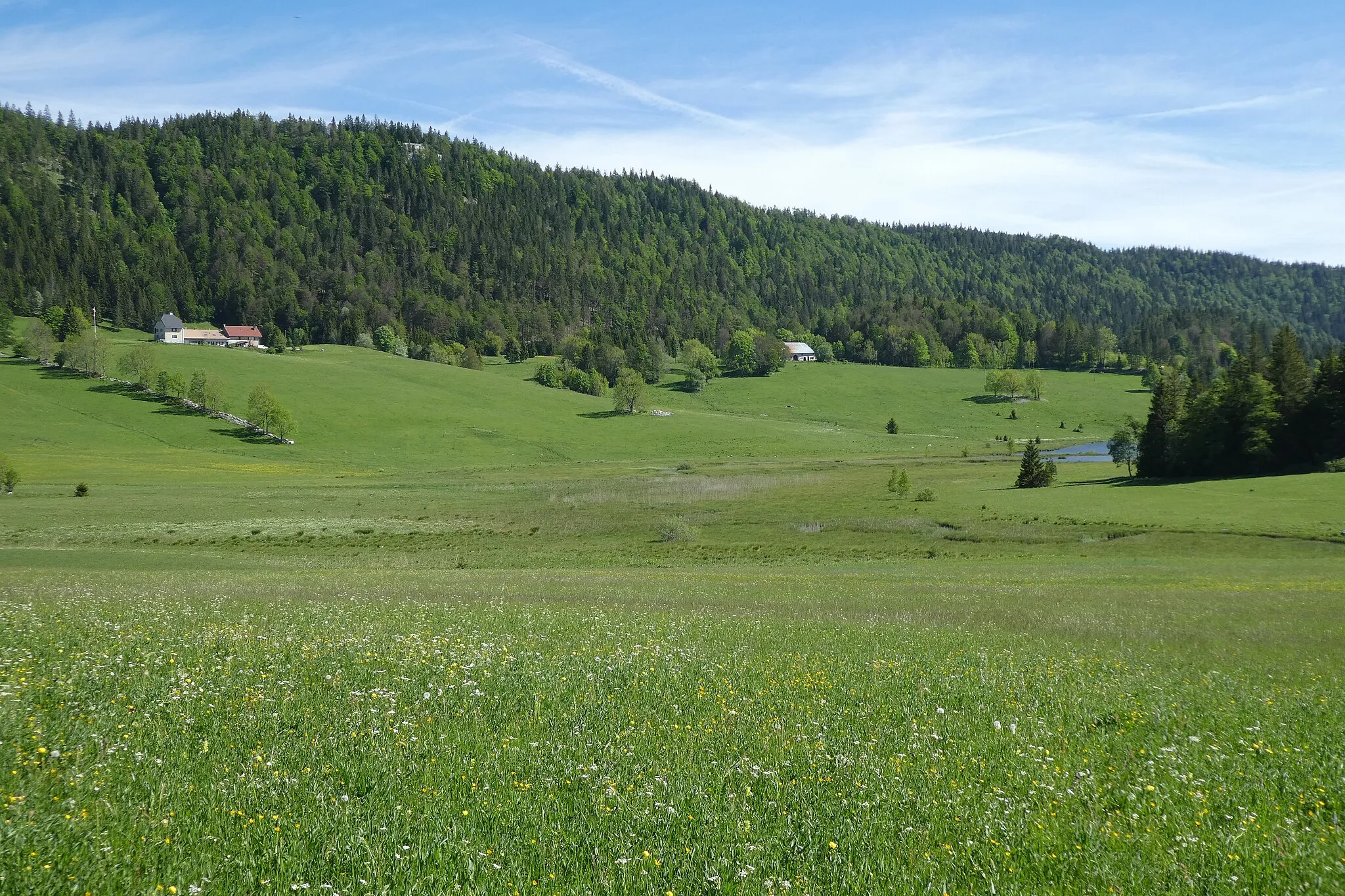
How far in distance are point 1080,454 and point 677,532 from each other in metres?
107

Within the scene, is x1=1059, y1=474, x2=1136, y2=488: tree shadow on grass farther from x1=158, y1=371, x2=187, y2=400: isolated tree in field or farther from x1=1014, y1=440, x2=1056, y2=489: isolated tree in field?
x1=158, y1=371, x2=187, y2=400: isolated tree in field

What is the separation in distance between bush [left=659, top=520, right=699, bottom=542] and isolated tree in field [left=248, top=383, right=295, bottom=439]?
8892cm

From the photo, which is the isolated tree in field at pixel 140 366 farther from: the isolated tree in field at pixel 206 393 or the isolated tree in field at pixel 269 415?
the isolated tree in field at pixel 269 415

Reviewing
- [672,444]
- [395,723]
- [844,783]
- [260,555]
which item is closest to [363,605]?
[395,723]

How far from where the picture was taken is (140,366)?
148250 millimetres

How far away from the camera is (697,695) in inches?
480

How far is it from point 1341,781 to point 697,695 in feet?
Result: 26.1

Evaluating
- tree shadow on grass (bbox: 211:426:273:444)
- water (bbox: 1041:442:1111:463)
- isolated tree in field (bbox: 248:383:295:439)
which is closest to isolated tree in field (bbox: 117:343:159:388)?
tree shadow on grass (bbox: 211:426:273:444)

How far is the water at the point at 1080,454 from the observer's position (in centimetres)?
12912

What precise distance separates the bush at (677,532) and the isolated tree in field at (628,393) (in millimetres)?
110246

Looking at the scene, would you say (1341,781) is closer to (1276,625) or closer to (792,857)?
(792,857)

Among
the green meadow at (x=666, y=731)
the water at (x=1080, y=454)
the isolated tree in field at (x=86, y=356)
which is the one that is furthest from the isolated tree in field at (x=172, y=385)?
the water at (x=1080, y=454)

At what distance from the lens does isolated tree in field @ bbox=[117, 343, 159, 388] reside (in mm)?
144750

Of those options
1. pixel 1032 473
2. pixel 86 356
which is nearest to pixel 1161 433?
pixel 1032 473
